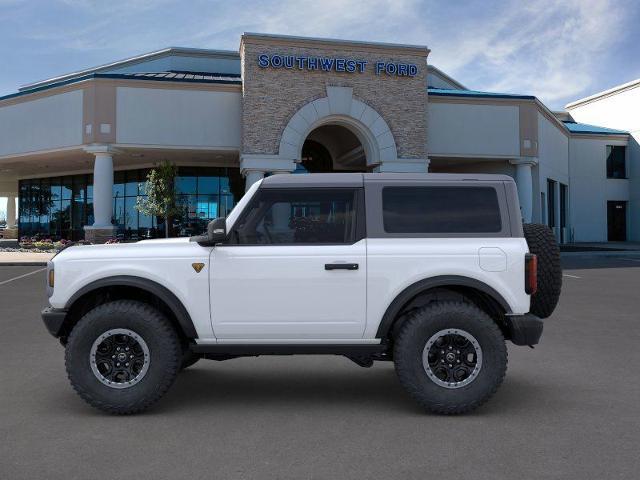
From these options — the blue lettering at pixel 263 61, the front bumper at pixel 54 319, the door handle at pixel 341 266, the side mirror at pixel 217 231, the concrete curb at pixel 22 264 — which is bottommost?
the concrete curb at pixel 22 264

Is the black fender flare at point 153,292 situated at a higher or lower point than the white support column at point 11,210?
lower

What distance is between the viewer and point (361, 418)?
479 cm

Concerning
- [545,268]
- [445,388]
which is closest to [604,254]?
[545,268]

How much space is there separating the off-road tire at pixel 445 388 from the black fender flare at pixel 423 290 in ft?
0.65

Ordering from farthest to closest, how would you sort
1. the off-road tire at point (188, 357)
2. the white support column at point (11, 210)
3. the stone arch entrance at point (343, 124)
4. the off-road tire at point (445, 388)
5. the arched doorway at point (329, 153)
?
the white support column at point (11, 210), the arched doorway at point (329, 153), the stone arch entrance at point (343, 124), the off-road tire at point (188, 357), the off-road tire at point (445, 388)

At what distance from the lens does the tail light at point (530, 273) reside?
4.89m

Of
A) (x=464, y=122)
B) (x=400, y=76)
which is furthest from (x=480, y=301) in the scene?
(x=464, y=122)

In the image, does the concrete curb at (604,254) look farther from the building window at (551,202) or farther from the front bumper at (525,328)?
the front bumper at (525,328)

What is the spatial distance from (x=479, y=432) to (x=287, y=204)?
237 centimetres

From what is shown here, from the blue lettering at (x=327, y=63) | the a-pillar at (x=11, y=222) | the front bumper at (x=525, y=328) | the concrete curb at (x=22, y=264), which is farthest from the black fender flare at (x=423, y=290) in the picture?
the a-pillar at (x=11, y=222)

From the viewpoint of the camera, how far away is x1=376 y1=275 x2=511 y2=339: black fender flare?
16.1 feet

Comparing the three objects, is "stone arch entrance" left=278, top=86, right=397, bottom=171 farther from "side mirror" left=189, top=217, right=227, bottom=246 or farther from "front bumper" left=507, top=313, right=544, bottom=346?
"front bumper" left=507, top=313, right=544, bottom=346

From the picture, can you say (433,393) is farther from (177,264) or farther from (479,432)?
(177,264)

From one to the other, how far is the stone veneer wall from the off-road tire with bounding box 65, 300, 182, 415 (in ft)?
74.1
